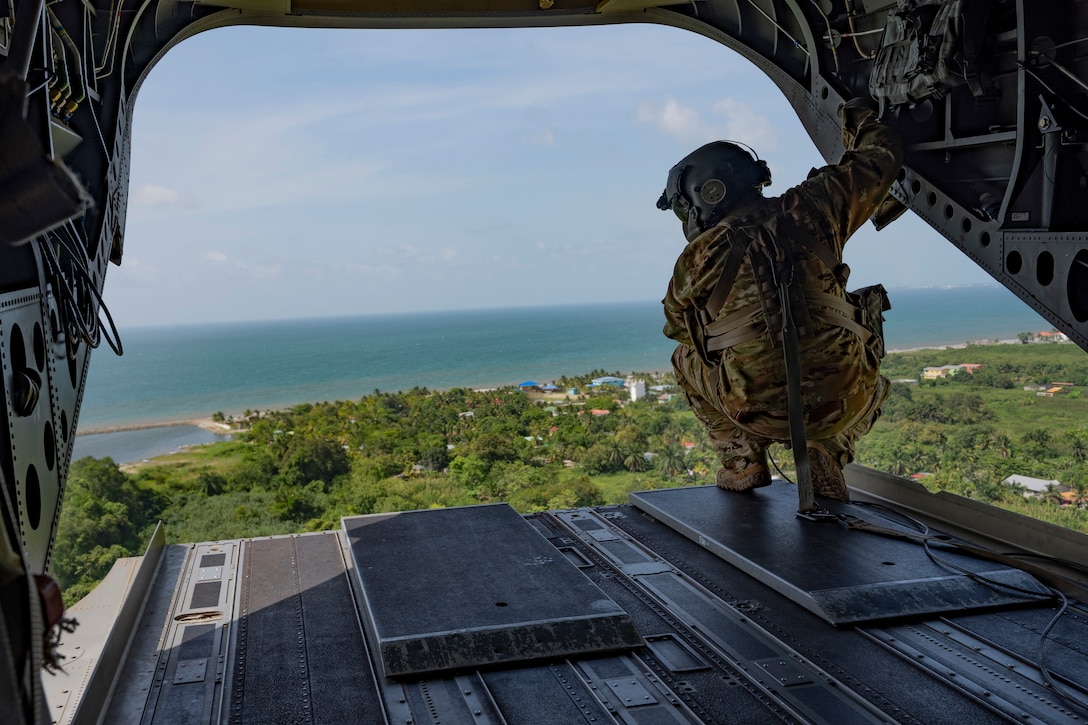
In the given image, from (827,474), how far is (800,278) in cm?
136

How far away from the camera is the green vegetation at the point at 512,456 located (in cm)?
2239

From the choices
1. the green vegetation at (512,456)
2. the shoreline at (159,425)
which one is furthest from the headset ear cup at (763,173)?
the shoreline at (159,425)

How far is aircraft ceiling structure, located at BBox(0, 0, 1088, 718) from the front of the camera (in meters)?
2.52

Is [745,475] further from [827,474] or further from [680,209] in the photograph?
[680,209]

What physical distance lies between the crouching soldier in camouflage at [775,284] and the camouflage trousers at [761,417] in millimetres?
11

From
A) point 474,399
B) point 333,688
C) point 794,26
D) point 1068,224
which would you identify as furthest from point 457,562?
point 474,399

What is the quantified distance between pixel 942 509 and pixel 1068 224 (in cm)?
173

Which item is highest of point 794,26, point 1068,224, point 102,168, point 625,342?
point 794,26

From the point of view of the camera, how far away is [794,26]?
5.95 m

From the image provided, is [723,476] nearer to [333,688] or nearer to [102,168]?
[333,688]

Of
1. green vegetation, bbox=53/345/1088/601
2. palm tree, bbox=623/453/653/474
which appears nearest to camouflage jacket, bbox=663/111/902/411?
green vegetation, bbox=53/345/1088/601

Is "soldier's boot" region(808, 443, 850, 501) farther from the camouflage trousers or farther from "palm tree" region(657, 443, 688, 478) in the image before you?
"palm tree" region(657, 443, 688, 478)

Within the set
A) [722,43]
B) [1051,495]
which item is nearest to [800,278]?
[722,43]

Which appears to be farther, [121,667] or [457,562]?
[457,562]
